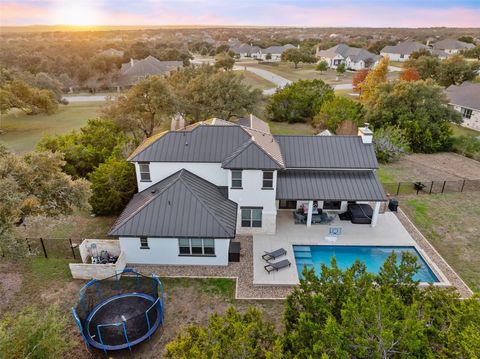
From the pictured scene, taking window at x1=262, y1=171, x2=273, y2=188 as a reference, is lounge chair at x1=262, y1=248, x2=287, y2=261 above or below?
below

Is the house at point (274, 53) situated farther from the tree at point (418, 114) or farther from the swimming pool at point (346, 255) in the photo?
the swimming pool at point (346, 255)

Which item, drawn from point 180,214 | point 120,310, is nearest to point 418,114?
point 180,214

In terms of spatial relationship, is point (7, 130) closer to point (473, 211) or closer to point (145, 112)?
point (145, 112)

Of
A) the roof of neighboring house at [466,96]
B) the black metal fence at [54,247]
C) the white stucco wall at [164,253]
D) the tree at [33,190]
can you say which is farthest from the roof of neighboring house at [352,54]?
the tree at [33,190]

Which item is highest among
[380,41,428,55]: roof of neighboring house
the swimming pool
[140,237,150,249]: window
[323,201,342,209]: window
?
[380,41,428,55]: roof of neighboring house

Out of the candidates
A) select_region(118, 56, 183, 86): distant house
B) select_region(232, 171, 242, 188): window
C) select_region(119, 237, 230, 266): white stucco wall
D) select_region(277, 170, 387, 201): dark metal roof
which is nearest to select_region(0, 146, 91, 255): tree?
select_region(119, 237, 230, 266): white stucco wall

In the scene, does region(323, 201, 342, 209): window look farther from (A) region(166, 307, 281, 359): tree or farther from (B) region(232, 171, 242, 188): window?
(A) region(166, 307, 281, 359): tree

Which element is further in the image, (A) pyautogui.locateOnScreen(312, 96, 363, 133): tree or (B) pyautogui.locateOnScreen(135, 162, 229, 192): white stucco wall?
(A) pyautogui.locateOnScreen(312, 96, 363, 133): tree

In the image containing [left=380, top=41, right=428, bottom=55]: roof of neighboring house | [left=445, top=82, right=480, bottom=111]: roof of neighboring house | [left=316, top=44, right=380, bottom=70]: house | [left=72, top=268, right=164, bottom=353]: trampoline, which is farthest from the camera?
[left=380, top=41, right=428, bottom=55]: roof of neighboring house
